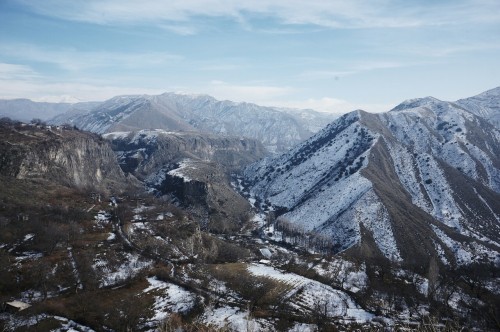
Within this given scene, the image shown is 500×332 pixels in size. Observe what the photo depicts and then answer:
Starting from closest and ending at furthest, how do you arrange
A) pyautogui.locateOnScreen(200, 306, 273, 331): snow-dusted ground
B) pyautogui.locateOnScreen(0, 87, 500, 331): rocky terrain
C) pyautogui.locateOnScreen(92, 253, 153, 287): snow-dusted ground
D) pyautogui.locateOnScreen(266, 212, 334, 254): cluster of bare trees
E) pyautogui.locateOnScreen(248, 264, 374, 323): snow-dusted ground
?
pyautogui.locateOnScreen(200, 306, 273, 331): snow-dusted ground, pyautogui.locateOnScreen(0, 87, 500, 331): rocky terrain, pyautogui.locateOnScreen(248, 264, 374, 323): snow-dusted ground, pyautogui.locateOnScreen(92, 253, 153, 287): snow-dusted ground, pyautogui.locateOnScreen(266, 212, 334, 254): cluster of bare trees

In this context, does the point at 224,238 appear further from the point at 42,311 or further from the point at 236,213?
Result: the point at 42,311

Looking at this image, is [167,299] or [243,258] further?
[243,258]

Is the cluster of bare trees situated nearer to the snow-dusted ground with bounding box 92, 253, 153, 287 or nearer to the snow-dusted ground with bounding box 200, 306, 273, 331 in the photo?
the snow-dusted ground with bounding box 92, 253, 153, 287

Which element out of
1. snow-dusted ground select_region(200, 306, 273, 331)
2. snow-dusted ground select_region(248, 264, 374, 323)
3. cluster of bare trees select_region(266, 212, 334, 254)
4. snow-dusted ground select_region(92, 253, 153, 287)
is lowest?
cluster of bare trees select_region(266, 212, 334, 254)

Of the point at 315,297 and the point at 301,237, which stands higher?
the point at 315,297

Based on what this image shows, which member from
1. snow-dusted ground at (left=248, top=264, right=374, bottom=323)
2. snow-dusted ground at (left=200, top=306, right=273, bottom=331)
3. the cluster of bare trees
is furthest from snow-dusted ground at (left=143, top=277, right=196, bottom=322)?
the cluster of bare trees

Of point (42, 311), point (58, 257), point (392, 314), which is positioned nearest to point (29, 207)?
point (58, 257)

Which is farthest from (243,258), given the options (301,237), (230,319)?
(230,319)

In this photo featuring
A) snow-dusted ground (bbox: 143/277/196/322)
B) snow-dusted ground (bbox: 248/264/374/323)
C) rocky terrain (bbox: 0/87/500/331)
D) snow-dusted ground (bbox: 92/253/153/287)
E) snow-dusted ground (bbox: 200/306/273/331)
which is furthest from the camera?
snow-dusted ground (bbox: 92/253/153/287)

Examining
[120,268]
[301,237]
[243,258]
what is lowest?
[301,237]

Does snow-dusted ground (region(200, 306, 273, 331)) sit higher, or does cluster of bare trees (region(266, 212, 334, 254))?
snow-dusted ground (region(200, 306, 273, 331))

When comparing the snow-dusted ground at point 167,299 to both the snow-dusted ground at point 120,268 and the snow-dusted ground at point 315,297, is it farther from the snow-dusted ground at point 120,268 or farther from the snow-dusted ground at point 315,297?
the snow-dusted ground at point 315,297

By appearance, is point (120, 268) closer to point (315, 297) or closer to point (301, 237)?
point (315, 297)
